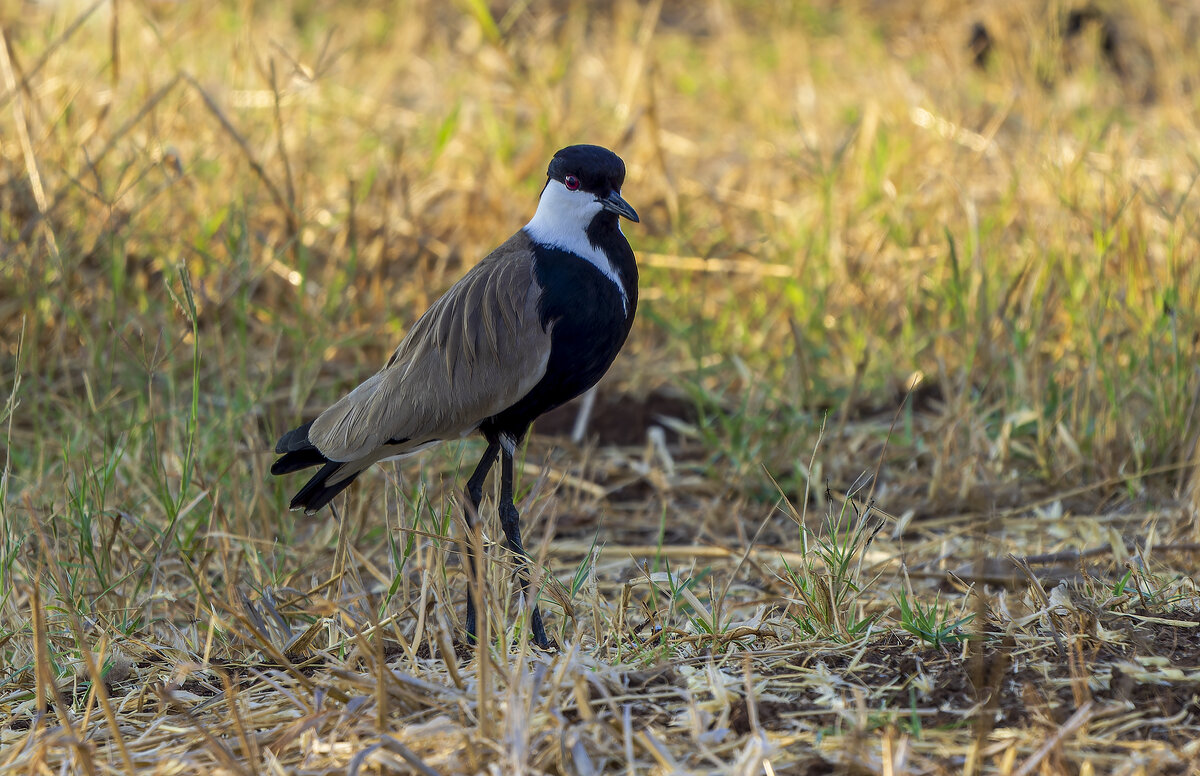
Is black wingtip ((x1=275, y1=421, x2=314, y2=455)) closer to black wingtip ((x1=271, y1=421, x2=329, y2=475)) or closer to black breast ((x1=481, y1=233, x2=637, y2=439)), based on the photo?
black wingtip ((x1=271, y1=421, x2=329, y2=475))

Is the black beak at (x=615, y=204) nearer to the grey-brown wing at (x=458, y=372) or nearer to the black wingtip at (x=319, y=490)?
the grey-brown wing at (x=458, y=372)

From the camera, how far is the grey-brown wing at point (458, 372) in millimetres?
2820

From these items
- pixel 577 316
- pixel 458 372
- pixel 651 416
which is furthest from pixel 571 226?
pixel 651 416

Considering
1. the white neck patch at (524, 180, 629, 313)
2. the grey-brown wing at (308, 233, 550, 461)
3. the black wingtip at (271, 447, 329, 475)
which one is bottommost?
the black wingtip at (271, 447, 329, 475)

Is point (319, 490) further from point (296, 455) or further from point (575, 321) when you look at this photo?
point (575, 321)

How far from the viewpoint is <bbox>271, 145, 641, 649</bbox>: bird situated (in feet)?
9.22

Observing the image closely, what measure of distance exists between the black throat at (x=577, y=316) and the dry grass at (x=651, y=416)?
0.84 feet

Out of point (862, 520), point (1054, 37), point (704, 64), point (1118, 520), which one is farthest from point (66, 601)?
point (704, 64)

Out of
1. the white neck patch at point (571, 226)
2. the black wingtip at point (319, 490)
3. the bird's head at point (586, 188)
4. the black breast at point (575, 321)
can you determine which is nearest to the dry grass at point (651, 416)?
the black wingtip at point (319, 490)

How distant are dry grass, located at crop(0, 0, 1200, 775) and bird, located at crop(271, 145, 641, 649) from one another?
0.56 feet

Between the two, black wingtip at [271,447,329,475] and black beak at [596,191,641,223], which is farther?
black wingtip at [271,447,329,475]

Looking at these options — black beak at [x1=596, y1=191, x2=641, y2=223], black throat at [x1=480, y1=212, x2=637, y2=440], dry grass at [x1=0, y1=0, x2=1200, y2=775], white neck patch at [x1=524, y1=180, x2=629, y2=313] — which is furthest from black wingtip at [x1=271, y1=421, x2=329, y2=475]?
black beak at [x1=596, y1=191, x2=641, y2=223]

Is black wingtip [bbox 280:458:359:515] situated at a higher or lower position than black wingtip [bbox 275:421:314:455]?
lower

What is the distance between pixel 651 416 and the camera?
183 inches
